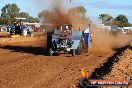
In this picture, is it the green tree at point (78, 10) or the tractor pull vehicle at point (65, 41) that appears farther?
the green tree at point (78, 10)

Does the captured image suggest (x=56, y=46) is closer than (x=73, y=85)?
No

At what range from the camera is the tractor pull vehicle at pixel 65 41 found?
A: 71.5 ft

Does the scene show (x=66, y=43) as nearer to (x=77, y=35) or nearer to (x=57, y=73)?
(x=77, y=35)

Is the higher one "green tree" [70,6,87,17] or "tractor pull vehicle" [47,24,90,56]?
"green tree" [70,6,87,17]

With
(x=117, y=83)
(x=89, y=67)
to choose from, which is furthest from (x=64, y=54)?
(x=117, y=83)

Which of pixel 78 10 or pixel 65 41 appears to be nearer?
pixel 65 41

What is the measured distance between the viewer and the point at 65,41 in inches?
862

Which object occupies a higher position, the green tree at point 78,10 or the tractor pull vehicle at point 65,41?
the green tree at point 78,10

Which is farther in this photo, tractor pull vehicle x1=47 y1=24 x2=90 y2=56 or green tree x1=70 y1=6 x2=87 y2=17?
green tree x1=70 y1=6 x2=87 y2=17

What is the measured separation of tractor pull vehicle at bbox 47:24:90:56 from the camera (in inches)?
858

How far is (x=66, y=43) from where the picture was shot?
2186 cm

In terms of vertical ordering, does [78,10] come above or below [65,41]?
above

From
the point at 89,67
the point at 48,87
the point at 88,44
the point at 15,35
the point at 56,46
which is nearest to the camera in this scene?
the point at 48,87

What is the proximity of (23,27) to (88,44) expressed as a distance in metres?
20.9
